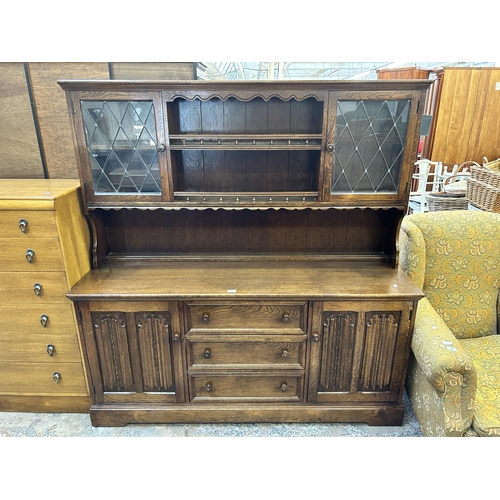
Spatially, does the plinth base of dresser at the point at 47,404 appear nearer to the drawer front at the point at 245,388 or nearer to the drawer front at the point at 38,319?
the drawer front at the point at 38,319

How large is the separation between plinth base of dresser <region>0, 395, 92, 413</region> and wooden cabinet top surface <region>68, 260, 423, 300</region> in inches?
25.9

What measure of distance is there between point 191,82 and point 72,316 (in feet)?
3.93

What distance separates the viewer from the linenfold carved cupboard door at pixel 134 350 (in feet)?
5.06

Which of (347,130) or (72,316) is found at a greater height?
(347,130)

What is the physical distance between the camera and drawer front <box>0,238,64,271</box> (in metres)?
1.47

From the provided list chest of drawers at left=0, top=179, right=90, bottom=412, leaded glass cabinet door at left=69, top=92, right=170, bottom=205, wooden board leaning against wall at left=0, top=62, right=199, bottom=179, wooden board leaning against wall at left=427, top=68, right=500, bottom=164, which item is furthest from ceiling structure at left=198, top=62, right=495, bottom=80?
chest of drawers at left=0, top=179, right=90, bottom=412

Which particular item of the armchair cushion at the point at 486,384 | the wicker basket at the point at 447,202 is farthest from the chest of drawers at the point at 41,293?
the wicker basket at the point at 447,202

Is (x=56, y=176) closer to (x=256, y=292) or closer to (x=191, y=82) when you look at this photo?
(x=191, y=82)

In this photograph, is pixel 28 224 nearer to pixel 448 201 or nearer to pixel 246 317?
pixel 246 317

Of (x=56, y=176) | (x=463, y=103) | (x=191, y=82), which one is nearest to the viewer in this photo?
(x=191, y=82)

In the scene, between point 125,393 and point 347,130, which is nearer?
point 347,130

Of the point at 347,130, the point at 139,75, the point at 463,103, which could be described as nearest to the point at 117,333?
the point at 139,75

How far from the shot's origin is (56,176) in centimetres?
177

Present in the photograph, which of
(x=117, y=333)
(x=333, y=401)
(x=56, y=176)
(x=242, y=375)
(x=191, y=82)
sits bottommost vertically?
(x=333, y=401)
